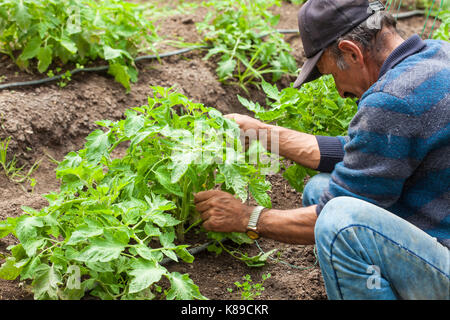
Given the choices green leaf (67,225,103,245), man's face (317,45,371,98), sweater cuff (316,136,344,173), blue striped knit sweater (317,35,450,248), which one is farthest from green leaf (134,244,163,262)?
man's face (317,45,371,98)

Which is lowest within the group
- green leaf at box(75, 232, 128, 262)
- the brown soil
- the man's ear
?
the brown soil

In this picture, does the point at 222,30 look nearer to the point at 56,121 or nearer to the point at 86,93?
the point at 86,93

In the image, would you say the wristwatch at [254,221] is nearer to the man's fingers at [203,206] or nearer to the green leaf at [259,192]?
the green leaf at [259,192]

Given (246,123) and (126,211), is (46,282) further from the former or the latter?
(246,123)

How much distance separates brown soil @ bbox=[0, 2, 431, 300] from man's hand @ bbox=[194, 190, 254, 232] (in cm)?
29

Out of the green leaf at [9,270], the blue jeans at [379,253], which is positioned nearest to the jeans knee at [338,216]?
the blue jeans at [379,253]

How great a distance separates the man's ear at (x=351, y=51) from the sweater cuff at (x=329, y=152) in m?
0.48

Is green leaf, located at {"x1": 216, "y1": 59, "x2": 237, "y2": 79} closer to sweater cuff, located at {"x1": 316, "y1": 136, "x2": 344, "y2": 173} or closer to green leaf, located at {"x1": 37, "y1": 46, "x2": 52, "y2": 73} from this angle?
green leaf, located at {"x1": 37, "y1": 46, "x2": 52, "y2": 73}

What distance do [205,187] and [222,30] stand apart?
5.70 ft

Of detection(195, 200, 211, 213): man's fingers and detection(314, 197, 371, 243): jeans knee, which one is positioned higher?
detection(314, 197, 371, 243): jeans knee

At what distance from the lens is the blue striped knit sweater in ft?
5.87

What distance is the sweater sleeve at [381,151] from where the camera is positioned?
179cm

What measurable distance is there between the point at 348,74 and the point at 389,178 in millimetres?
504
